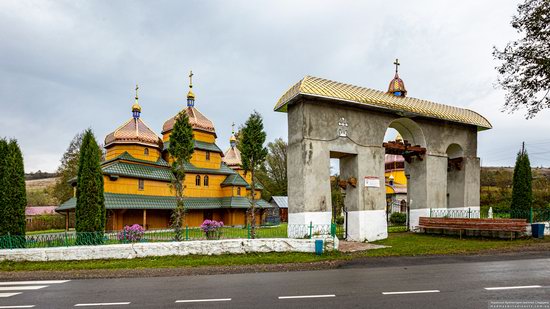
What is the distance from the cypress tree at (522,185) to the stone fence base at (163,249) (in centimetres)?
1574

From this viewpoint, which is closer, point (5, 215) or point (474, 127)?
point (5, 215)

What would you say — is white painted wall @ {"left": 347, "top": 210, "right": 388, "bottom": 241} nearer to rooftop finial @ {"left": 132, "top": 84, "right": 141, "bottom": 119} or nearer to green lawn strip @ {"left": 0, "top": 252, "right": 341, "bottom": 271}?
green lawn strip @ {"left": 0, "top": 252, "right": 341, "bottom": 271}

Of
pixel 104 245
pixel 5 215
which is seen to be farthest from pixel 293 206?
pixel 5 215

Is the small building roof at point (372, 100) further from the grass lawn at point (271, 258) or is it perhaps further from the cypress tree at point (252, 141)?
the grass lawn at point (271, 258)

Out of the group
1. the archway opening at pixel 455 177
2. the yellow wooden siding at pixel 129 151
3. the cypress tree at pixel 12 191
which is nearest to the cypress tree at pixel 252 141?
the cypress tree at pixel 12 191

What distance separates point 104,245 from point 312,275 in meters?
8.06

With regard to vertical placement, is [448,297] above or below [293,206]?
below

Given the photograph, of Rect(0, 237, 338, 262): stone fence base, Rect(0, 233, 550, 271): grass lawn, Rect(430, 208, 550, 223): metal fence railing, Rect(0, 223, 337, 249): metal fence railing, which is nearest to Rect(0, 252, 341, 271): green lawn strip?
Rect(0, 233, 550, 271): grass lawn

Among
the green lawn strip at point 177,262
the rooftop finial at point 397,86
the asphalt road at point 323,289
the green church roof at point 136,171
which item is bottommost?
the green lawn strip at point 177,262

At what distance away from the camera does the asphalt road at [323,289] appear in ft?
19.8

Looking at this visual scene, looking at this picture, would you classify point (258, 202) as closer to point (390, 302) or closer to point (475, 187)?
point (475, 187)

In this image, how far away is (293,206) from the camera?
13.8 metres

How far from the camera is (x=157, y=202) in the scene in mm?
27094

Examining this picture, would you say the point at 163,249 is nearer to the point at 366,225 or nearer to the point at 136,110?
the point at 366,225
